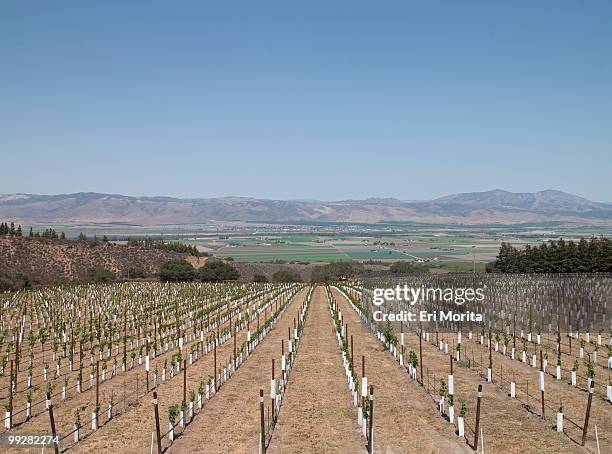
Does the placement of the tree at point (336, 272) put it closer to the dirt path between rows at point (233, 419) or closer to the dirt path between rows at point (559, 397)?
the dirt path between rows at point (559, 397)

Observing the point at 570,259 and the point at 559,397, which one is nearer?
the point at 559,397

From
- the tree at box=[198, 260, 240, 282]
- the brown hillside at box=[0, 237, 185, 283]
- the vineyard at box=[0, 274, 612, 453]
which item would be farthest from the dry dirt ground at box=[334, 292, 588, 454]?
the brown hillside at box=[0, 237, 185, 283]

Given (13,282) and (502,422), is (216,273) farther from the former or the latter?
(502,422)

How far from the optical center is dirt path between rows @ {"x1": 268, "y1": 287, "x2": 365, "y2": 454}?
54.5 feet

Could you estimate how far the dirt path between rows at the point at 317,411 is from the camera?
16609mm

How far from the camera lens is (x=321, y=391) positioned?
890 inches

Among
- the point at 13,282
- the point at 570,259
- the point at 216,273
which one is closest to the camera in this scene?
the point at 570,259

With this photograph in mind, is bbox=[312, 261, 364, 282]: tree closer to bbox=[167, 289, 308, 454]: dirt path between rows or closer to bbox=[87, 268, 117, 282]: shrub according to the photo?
bbox=[87, 268, 117, 282]: shrub


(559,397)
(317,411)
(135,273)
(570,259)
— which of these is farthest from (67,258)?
(559,397)

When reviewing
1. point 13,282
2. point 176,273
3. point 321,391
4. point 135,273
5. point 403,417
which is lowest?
point 135,273

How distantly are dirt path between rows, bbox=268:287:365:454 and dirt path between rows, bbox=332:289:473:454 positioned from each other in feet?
2.65

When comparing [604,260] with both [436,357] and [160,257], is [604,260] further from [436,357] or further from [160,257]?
[160,257]

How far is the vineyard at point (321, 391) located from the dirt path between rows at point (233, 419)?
7cm

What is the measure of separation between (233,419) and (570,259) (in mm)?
50924
